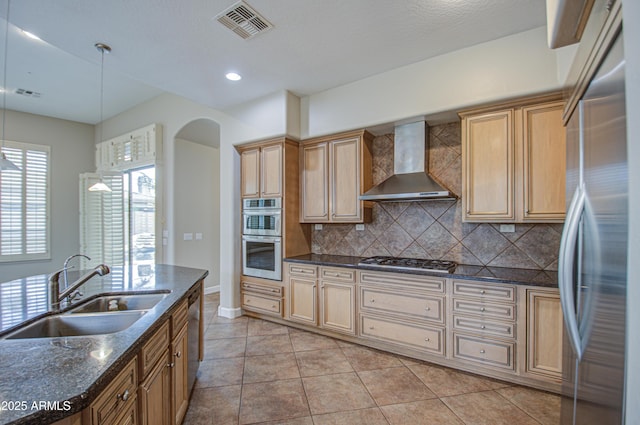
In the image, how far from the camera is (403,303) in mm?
2850

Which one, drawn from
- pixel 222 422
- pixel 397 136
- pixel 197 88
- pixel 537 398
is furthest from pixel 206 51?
pixel 537 398

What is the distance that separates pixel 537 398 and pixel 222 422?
2335 millimetres

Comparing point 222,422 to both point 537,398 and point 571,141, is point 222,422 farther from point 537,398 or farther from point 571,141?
point 571,141

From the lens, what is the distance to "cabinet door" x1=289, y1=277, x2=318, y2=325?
11.3 feet

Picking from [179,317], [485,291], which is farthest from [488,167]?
[179,317]

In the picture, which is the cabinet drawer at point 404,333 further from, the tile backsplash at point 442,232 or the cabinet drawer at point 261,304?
the cabinet drawer at point 261,304

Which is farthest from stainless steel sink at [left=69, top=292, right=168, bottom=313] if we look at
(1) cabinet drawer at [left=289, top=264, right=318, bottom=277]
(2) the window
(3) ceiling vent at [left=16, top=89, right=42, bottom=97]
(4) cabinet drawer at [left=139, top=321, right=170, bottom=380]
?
(2) the window

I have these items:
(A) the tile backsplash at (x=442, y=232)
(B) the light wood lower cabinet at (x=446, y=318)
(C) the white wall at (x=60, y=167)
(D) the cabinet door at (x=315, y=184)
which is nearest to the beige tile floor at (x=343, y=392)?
(B) the light wood lower cabinet at (x=446, y=318)

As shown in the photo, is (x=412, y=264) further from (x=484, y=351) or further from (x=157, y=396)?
(x=157, y=396)

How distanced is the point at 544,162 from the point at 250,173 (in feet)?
10.9

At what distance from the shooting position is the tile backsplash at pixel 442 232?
273cm

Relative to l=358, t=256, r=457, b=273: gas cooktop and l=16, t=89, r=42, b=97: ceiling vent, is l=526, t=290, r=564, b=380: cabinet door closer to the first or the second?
l=358, t=256, r=457, b=273: gas cooktop

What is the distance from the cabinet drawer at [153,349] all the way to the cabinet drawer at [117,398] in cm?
5

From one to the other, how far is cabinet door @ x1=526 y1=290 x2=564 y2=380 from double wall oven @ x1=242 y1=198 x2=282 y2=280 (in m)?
2.61
